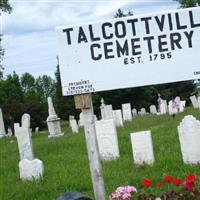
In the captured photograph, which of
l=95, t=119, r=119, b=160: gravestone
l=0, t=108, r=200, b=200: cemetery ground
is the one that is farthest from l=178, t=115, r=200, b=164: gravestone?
l=95, t=119, r=119, b=160: gravestone

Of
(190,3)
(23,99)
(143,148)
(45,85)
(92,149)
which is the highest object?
(190,3)

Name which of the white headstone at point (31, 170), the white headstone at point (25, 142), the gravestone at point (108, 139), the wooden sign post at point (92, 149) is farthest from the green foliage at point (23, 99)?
the wooden sign post at point (92, 149)

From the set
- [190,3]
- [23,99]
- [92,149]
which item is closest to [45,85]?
[23,99]

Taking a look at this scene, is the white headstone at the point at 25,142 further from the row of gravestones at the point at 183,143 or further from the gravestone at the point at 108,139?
the row of gravestones at the point at 183,143

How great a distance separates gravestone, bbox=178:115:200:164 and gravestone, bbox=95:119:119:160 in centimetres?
222

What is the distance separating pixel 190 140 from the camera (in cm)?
1007

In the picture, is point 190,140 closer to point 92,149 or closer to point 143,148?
point 143,148

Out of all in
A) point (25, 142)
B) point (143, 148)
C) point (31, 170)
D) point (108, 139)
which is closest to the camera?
point (31, 170)

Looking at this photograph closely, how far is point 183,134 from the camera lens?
10.1 m

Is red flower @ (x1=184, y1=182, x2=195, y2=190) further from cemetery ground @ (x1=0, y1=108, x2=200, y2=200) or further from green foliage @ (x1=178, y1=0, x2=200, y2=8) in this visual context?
green foliage @ (x1=178, y1=0, x2=200, y2=8)

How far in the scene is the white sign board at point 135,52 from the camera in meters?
5.83

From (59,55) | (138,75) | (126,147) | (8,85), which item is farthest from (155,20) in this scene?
(8,85)

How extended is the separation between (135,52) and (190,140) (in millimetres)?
4557

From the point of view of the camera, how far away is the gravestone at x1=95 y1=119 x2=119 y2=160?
12.0 metres
